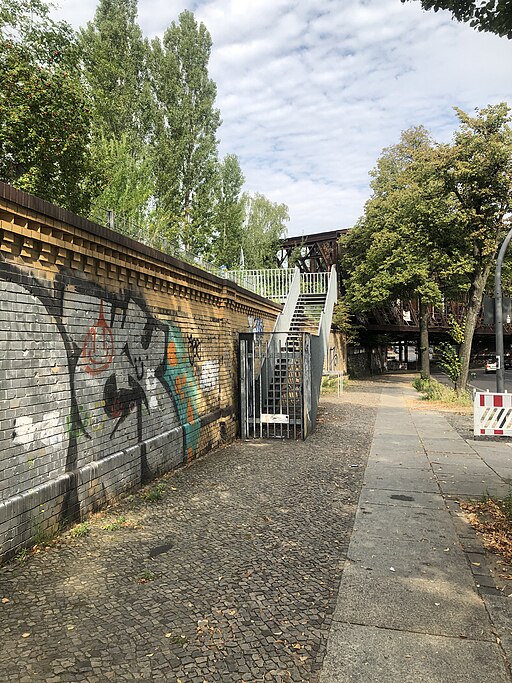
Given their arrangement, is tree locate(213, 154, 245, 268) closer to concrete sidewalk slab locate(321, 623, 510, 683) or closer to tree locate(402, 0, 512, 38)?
tree locate(402, 0, 512, 38)

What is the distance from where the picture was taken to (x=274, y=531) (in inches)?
194

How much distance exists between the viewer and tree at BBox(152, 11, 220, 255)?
1124 inches

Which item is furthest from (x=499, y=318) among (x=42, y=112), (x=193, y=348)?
(x=42, y=112)

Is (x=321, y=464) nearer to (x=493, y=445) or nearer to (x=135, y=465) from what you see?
(x=135, y=465)

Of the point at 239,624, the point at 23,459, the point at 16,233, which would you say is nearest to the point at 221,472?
the point at 23,459

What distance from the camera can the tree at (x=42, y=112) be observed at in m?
11.7

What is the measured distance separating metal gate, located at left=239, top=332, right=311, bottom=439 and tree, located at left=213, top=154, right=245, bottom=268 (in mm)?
19606

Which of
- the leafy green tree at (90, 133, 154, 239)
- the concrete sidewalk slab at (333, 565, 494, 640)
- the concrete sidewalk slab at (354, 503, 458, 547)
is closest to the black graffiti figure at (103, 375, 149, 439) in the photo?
the concrete sidewalk slab at (354, 503, 458, 547)

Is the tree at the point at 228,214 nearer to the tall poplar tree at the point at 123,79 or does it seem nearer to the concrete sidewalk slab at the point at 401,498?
the tall poplar tree at the point at 123,79

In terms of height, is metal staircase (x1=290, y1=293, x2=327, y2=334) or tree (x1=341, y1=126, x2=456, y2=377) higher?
tree (x1=341, y1=126, x2=456, y2=377)

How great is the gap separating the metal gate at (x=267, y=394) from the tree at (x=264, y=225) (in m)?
26.2

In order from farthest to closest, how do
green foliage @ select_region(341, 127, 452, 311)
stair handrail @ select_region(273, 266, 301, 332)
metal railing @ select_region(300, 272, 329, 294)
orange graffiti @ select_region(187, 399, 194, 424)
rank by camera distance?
1. metal railing @ select_region(300, 272, 329, 294)
2. green foliage @ select_region(341, 127, 452, 311)
3. stair handrail @ select_region(273, 266, 301, 332)
4. orange graffiti @ select_region(187, 399, 194, 424)

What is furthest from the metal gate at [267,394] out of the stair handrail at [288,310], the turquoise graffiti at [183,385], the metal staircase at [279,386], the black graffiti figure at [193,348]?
the stair handrail at [288,310]

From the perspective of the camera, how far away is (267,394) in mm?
10414
